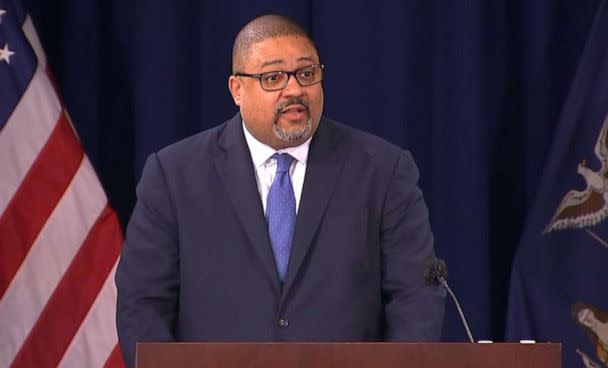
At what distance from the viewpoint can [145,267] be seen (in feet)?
11.6

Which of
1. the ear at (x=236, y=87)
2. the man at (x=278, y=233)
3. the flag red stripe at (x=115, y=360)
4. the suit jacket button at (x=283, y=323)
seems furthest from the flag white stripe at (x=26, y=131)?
the suit jacket button at (x=283, y=323)

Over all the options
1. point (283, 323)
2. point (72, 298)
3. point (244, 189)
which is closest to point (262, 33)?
point (244, 189)

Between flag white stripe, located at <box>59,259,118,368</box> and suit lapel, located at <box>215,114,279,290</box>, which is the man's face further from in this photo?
flag white stripe, located at <box>59,259,118,368</box>

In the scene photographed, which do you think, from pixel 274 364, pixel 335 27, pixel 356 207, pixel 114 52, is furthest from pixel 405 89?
pixel 274 364

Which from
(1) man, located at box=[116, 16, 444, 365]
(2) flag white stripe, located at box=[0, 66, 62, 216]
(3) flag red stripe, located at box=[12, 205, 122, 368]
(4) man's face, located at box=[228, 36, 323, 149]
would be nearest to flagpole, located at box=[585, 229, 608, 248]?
(1) man, located at box=[116, 16, 444, 365]

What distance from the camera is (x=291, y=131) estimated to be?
359cm

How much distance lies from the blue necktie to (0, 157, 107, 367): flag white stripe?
1.19 meters

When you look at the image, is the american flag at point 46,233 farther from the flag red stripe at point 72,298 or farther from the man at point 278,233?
the man at point 278,233

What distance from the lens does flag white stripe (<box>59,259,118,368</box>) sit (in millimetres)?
4523

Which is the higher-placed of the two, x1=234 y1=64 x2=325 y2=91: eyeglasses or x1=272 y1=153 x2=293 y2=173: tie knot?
x1=234 y1=64 x2=325 y2=91: eyeglasses

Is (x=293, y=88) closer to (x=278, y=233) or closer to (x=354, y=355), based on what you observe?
(x=278, y=233)

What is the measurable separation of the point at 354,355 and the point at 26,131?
2427 millimetres

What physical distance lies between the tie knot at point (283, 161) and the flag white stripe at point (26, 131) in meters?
1.26

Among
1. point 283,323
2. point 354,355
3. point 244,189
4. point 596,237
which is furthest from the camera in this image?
point 596,237
